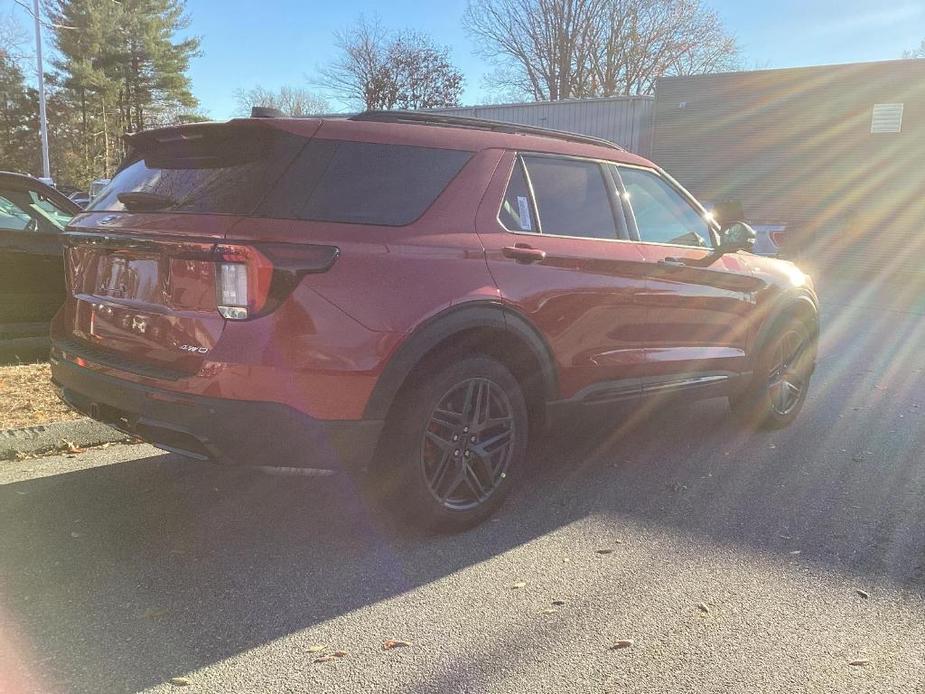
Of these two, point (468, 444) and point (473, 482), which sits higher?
point (468, 444)

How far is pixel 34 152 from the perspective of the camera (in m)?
42.1

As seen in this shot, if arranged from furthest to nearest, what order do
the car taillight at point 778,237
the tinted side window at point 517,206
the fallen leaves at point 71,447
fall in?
the car taillight at point 778,237 < the fallen leaves at point 71,447 < the tinted side window at point 517,206

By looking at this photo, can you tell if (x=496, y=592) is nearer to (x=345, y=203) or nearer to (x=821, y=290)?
(x=345, y=203)

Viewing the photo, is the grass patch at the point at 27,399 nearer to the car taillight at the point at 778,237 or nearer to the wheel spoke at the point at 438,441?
the wheel spoke at the point at 438,441

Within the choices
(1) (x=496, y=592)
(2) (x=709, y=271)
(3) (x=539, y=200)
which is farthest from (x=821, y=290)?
(1) (x=496, y=592)

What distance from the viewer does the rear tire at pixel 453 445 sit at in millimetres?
3080

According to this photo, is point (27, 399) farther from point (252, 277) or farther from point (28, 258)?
point (252, 277)

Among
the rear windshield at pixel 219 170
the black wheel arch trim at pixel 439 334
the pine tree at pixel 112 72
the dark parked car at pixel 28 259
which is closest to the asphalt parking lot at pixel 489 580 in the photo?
the black wheel arch trim at pixel 439 334

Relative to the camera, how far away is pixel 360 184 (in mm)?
2992

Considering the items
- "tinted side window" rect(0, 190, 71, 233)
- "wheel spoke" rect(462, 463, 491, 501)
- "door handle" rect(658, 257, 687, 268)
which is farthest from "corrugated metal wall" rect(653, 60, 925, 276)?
"wheel spoke" rect(462, 463, 491, 501)

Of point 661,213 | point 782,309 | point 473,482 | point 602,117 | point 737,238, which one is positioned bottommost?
point 473,482

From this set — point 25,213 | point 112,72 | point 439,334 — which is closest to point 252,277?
point 439,334

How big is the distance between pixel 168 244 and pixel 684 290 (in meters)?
2.86

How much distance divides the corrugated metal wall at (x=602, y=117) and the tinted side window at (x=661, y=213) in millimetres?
19053
